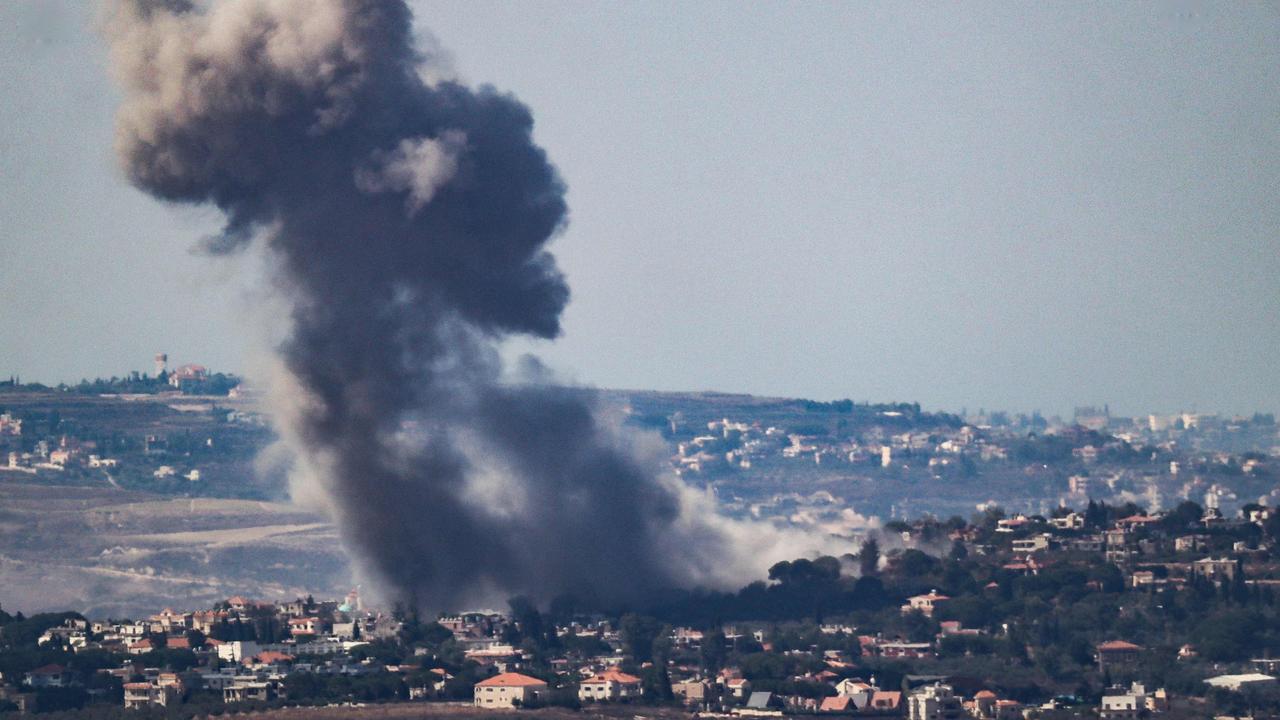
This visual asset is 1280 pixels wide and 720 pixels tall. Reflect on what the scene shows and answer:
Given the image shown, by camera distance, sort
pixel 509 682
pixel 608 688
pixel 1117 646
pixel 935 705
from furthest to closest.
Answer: pixel 1117 646 → pixel 608 688 → pixel 509 682 → pixel 935 705

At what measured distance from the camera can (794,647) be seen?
10112 cm

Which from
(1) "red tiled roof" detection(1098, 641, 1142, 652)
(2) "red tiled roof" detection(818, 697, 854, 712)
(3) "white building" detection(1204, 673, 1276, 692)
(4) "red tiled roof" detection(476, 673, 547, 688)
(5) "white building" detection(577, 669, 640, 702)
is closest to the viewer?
(2) "red tiled roof" detection(818, 697, 854, 712)

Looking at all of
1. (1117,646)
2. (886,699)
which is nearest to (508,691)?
(886,699)

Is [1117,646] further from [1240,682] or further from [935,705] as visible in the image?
[935,705]

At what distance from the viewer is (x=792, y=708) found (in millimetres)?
90812

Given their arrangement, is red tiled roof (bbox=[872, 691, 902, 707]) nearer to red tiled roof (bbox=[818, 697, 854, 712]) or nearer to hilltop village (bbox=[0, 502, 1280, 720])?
hilltop village (bbox=[0, 502, 1280, 720])

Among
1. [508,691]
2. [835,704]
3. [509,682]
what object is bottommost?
[835,704]

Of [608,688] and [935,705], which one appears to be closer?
[935,705]

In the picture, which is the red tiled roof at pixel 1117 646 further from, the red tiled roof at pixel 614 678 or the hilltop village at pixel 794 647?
the red tiled roof at pixel 614 678

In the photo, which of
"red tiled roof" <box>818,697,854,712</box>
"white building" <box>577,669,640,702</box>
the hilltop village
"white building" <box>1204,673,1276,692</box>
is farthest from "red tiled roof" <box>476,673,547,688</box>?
"white building" <box>1204,673,1276,692</box>

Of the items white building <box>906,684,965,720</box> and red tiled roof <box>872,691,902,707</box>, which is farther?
red tiled roof <box>872,691,902,707</box>

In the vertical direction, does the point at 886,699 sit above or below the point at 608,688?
below

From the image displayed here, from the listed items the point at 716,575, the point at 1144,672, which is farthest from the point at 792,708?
the point at 716,575

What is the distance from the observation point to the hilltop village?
91062mm
